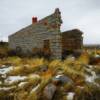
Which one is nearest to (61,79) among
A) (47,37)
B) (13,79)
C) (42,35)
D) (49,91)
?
(49,91)

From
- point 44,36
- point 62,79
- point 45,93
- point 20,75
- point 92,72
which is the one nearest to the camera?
point 45,93

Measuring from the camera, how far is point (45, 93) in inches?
492

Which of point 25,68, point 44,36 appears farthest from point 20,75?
point 44,36

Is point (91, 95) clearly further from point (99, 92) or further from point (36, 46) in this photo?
point (36, 46)

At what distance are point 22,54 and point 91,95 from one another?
37.8 ft

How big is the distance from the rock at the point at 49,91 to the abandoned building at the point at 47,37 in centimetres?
707

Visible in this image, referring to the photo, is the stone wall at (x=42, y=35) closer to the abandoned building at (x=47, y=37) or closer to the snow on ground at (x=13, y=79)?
the abandoned building at (x=47, y=37)

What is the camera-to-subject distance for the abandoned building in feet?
64.8

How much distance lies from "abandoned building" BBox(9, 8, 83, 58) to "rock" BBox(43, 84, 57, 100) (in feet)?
23.2

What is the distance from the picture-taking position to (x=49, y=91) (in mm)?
12633

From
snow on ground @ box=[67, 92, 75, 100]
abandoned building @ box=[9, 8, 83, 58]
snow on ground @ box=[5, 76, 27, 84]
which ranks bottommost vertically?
snow on ground @ box=[67, 92, 75, 100]

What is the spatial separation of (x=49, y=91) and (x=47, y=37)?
8079 millimetres

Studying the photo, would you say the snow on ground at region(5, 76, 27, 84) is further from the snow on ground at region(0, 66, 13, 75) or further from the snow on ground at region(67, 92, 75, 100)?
the snow on ground at region(67, 92, 75, 100)

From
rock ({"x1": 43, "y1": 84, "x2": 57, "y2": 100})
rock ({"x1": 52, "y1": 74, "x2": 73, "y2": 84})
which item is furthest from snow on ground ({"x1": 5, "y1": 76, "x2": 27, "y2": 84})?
rock ({"x1": 43, "y1": 84, "x2": 57, "y2": 100})
